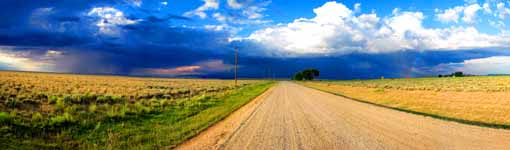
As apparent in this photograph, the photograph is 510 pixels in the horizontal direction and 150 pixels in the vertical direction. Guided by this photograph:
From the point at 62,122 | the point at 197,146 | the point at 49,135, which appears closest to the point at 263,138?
the point at 197,146

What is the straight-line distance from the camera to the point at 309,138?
8500 mm

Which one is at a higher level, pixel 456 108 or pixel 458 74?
pixel 458 74

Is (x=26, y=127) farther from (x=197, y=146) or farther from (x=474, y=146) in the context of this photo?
(x=474, y=146)

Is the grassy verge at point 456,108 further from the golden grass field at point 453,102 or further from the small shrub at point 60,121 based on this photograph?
the small shrub at point 60,121

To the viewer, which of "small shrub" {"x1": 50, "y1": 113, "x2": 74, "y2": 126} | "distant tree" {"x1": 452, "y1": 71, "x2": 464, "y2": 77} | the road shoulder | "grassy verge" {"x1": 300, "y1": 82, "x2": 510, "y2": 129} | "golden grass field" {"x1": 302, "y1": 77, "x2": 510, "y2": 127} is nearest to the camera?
the road shoulder

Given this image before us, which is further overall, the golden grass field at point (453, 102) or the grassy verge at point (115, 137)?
the golden grass field at point (453, 102)

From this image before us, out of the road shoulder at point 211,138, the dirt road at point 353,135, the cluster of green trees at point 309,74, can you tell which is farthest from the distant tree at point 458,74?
the road shoulder at point 211,138

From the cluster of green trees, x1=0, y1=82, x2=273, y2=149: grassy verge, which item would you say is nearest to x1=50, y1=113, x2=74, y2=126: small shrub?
x1=0, y1=82, x2=273, y2=149: grassy verge

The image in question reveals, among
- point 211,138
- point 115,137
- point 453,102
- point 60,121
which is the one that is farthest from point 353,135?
point 453,102

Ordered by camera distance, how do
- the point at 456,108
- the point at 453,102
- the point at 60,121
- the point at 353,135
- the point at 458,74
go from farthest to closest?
the point at 458,74 < the point at 453,102 < the point at 456,108 < the point at 60,121 < the point at 353,135

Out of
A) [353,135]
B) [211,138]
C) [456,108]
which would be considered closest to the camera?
[211,138]

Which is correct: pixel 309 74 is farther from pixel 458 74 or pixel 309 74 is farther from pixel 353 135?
pixel 353 135

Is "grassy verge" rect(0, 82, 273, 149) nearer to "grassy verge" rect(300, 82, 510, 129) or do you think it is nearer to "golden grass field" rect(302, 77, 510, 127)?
"grassy verge" rect(300, 82, 510, 129)

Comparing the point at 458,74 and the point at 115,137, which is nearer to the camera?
the point at 115,137
